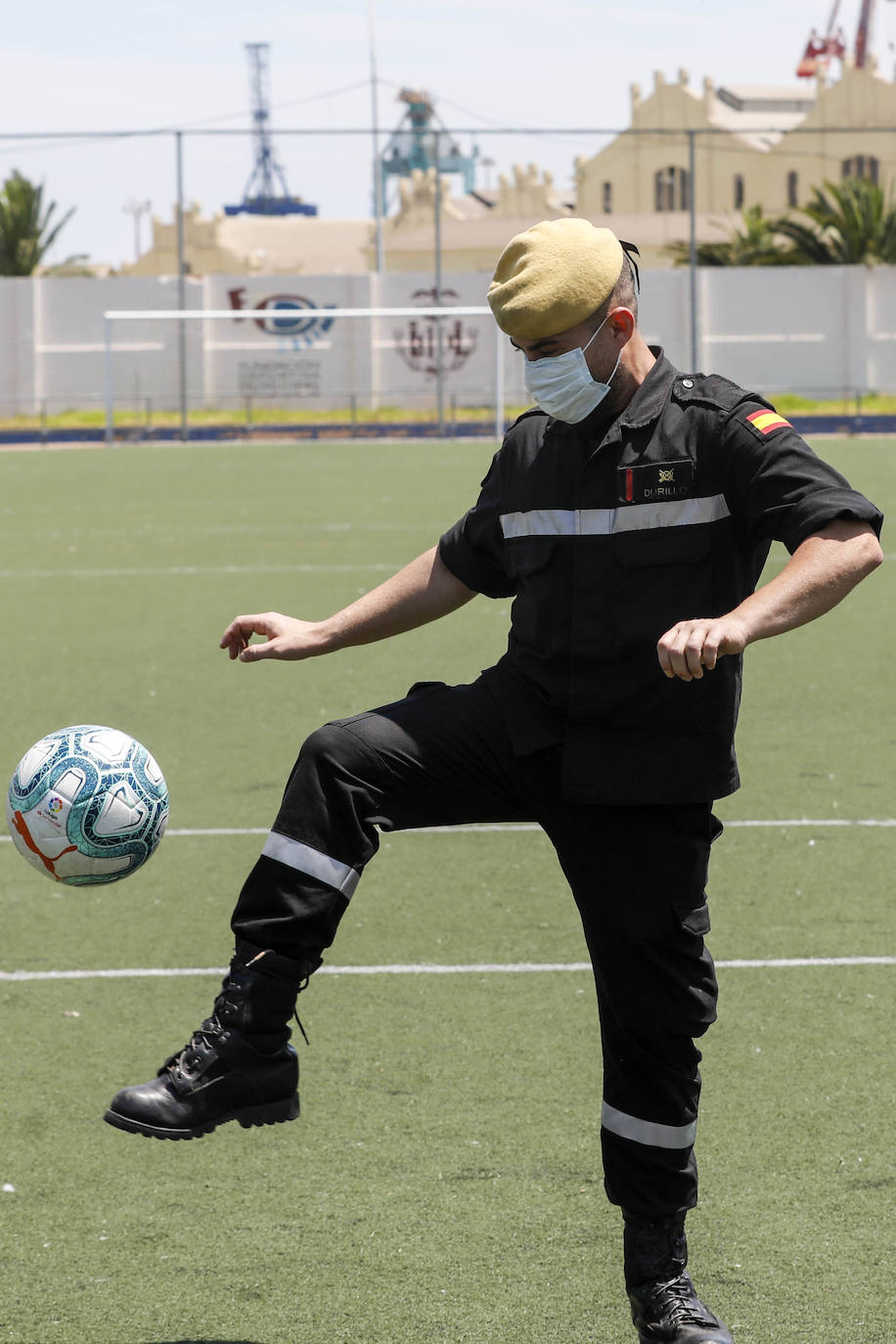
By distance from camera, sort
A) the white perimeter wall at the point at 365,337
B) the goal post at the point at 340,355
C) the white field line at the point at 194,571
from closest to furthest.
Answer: the white field line at the point at 194,571
the goal post at the point at 340,355
the white perimeter wall at the point at 365,337

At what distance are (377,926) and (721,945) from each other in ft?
3.73

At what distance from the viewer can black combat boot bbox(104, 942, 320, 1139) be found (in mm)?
3229

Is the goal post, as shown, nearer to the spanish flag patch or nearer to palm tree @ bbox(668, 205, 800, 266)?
palm tree @ bbox(668, 205, 800, 266)

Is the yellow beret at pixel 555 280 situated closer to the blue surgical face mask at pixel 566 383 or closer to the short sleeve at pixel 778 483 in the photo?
the blue surgical face mask at pixel 566 383

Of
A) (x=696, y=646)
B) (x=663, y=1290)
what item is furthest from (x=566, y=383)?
(x=663, y=1290)

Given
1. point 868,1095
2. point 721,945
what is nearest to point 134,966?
point 721,945

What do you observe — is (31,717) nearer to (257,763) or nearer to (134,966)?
(257,763)

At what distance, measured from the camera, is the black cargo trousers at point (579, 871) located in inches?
127

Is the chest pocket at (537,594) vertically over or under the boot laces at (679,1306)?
over

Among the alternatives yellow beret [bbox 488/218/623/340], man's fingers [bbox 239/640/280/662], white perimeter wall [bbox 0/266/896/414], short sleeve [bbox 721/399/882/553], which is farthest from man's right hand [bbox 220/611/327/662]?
white perimeter wall [bbox 0/266/896/414]

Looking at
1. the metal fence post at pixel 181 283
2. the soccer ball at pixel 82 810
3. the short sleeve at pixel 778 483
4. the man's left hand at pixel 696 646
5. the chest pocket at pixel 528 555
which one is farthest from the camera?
the metal fence post at pixel 181 283

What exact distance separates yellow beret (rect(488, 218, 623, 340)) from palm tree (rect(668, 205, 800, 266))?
2106 inches

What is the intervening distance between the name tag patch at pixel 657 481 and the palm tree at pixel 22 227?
57.2m

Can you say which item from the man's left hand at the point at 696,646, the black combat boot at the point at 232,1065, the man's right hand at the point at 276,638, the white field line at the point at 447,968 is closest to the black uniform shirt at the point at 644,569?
the man's left hand at the point at 696,646
